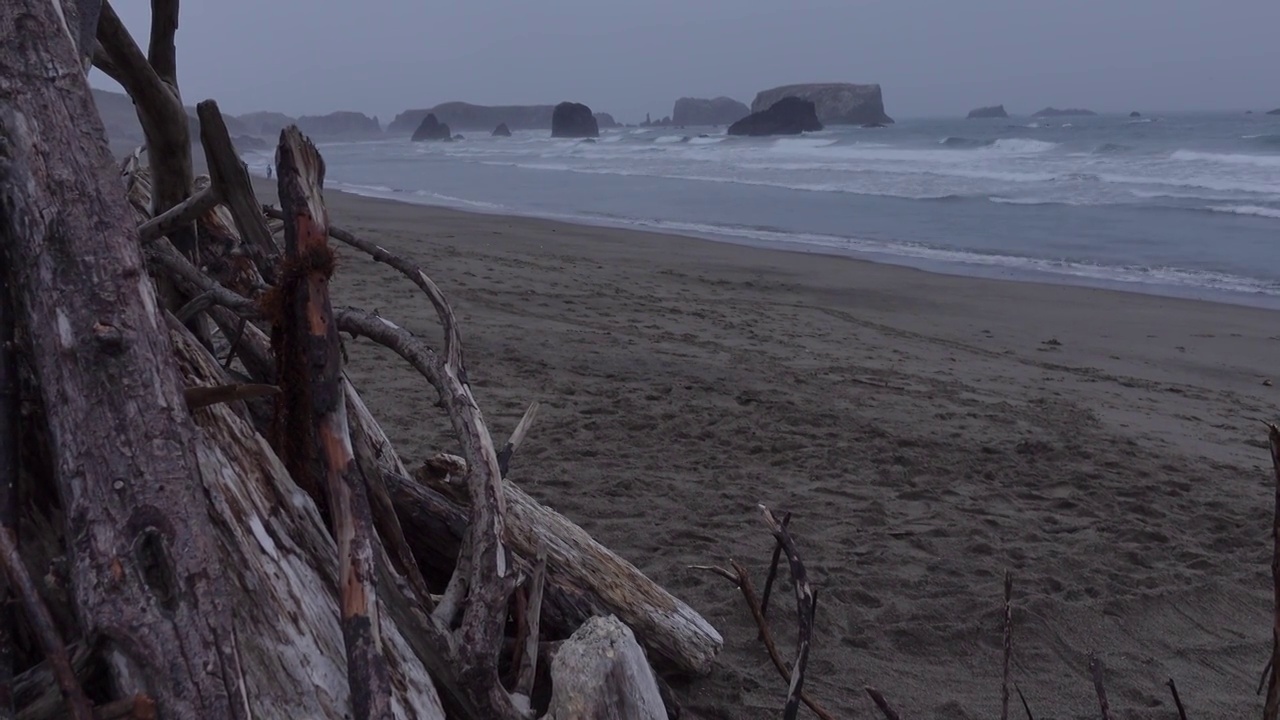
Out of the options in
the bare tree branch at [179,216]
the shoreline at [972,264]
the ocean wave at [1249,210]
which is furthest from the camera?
the ocean wave at [1249,210]

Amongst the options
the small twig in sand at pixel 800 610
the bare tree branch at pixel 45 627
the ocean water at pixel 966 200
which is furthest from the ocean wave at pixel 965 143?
the bare tree branch at pixel 45 627

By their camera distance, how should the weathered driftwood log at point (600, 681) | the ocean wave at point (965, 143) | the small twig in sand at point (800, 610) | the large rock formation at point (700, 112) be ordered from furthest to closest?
1. the large rock formation at point (700, 112)
2. the ocean wave at point (965, 143)
3. the weathered driftwood log at point (600, 681)
4. the small twig in sand at point (800, 610)

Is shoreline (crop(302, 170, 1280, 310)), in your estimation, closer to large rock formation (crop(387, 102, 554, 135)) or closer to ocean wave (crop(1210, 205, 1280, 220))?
ocean wave (crop(1210, 205, 1280, 220))

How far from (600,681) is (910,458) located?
359 cm

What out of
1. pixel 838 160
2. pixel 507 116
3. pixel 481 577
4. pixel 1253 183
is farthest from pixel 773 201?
pixel 507 116

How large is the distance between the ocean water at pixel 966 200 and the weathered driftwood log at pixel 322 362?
34.2 feet

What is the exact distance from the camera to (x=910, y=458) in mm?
5223

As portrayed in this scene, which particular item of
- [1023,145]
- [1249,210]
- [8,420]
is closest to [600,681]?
[8,420]

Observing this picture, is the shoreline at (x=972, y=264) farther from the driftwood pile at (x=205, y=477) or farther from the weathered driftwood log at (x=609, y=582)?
the driftwood pile at (x=205, y=477)

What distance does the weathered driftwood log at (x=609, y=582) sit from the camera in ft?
8.71

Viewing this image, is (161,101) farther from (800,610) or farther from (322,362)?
(800,610)

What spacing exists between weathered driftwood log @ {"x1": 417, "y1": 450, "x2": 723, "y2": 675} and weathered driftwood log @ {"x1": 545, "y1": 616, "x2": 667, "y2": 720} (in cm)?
53

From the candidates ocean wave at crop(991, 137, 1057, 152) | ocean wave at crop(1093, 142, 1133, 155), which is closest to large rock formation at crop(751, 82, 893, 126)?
ocean wave at crop(991, 137, 1057, 152)

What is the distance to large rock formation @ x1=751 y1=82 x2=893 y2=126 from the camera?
3270 inches
